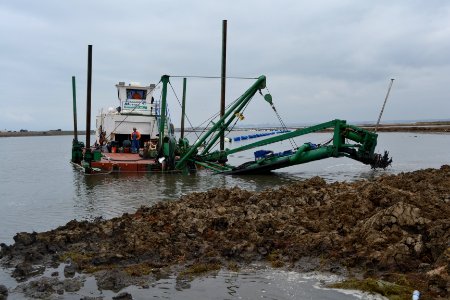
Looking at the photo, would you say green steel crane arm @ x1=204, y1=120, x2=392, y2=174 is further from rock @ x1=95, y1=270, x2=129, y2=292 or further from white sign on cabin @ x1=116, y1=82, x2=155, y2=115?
rock @ x1=95, y1=270, x2=129, y2=292

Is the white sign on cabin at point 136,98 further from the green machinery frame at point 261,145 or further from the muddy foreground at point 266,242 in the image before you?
the muddy foreground at point 266,242

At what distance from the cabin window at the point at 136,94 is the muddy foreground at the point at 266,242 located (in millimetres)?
20461

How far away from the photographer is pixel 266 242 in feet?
29.4

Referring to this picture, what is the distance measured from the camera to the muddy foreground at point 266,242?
7469 mm

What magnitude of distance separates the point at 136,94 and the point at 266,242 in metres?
23.7

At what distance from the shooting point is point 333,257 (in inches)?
A: 317

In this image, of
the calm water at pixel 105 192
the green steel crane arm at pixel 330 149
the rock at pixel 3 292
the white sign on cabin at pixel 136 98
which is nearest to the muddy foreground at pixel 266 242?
the rock at pixel 3 292

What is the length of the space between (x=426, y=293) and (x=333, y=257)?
74.5 inches

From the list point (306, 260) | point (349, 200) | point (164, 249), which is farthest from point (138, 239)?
point (349, 200)

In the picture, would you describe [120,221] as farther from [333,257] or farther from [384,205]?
[384,205]

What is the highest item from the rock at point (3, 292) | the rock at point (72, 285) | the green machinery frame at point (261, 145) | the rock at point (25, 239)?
the green machinery frame at point (261, 145)

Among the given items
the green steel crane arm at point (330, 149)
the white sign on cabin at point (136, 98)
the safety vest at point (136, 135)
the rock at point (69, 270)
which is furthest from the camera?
the white sign on cabin at point (136, 98)

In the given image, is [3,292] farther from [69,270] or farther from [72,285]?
[69,270]

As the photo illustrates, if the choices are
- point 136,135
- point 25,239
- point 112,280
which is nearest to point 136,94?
point 136,135
